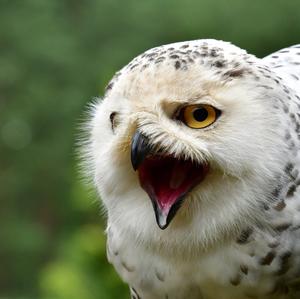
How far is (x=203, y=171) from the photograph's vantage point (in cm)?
296

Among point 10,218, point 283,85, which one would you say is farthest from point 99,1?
point 283,85

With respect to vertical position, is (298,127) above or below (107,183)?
above

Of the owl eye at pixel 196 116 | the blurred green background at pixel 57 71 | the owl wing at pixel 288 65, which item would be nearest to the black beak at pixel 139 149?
the owl eye at pixel 196 116

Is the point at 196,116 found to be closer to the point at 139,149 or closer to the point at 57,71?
the point at 139,149

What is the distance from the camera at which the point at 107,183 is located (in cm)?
307

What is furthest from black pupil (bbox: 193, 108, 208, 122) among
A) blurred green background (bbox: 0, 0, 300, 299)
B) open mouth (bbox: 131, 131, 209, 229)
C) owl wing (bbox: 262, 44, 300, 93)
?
blurred green background (bbox: 0, 0, 300, 299)

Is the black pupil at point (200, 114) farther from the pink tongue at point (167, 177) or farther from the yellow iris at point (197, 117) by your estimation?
the pink tongue at point (167, 177)

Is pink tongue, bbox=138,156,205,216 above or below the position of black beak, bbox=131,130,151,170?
below

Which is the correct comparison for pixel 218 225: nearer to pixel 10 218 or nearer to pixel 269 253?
pixel 269 253

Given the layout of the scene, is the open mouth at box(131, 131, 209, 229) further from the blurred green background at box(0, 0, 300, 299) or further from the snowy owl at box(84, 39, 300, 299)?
the blurred green background at box(0, 0, 300, 299)

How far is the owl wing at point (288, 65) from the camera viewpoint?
3454 mm

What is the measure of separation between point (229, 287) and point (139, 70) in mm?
782

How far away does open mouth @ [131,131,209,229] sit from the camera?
112 inches

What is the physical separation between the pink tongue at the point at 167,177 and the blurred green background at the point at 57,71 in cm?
463
